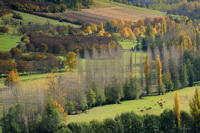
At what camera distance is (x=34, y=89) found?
241ft

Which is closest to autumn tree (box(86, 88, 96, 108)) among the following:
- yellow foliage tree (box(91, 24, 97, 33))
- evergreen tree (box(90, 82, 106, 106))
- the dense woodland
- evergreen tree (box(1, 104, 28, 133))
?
evergreen tree (box(90, 82, 106, 106))

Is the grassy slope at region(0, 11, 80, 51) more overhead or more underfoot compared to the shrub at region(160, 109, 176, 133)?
more overhead

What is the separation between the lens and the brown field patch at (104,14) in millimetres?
167875

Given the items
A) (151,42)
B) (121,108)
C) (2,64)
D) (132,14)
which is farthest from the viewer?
(132,14)

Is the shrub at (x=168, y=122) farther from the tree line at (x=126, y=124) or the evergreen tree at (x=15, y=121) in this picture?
the evergreen tree at (x=15, y=121)

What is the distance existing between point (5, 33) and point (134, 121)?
84677 mm

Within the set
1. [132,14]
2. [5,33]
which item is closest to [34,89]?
[5,33]

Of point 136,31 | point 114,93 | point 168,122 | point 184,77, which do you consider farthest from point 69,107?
point 136,31

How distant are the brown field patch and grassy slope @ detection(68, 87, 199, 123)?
89.1m

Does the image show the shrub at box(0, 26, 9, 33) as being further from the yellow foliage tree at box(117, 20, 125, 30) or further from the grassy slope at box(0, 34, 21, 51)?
the yellow foliage tree at box(117, 20, 125, 30)

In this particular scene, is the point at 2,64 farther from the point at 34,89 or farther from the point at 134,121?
the point at 134,121

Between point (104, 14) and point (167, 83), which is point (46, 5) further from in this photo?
point (167, 83)

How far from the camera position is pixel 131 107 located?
7394 cm

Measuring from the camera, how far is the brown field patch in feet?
551
